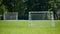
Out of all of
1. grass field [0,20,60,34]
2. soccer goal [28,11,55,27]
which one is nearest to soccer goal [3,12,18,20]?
grass field [0,20,60,34]

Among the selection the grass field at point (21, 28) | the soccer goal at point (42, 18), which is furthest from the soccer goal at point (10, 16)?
the soccer goal at point (42, 18)

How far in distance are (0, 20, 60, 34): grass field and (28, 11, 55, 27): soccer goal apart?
4cm

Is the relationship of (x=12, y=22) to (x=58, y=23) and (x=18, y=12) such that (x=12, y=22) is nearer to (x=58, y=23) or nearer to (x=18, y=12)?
(x=18, y=12)

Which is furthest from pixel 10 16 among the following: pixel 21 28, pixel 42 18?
pixel 42 18

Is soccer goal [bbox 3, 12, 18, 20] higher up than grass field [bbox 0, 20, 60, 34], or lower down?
higher up

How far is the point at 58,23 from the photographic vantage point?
1283 mm

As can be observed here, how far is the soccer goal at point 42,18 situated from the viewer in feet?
4.23

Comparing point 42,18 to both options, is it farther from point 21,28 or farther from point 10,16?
point 10,16

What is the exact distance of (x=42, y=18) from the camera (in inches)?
50.9

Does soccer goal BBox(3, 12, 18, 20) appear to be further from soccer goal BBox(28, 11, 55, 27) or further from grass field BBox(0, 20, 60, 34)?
soccer goal BBox(28, 11, 55, 27)

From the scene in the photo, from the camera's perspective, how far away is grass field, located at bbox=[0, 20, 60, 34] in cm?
128

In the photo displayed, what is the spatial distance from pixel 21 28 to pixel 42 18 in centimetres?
26

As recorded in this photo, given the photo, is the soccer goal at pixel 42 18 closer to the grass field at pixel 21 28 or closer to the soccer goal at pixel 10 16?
the grass field at pixel 21 28

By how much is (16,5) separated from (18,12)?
85 mm
